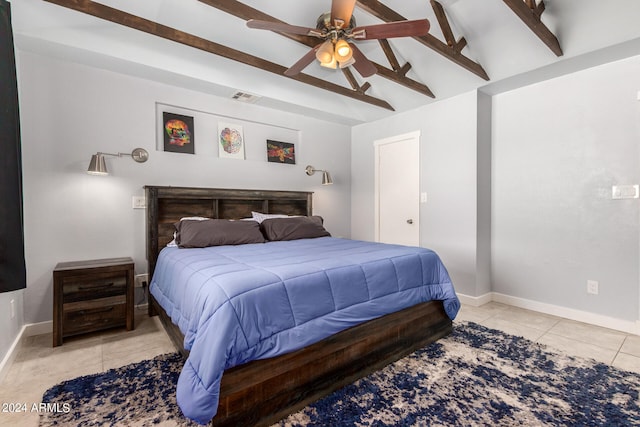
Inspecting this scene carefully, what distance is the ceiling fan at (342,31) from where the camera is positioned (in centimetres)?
198

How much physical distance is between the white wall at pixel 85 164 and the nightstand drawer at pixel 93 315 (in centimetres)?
49

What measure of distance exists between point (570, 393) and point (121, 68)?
4325 mm

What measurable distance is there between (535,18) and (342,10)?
5.20 ft

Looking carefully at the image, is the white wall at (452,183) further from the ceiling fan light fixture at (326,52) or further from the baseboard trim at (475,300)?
the ceiling fan light fixture at (326,52)

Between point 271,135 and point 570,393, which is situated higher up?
point 271,135

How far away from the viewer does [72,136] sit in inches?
112

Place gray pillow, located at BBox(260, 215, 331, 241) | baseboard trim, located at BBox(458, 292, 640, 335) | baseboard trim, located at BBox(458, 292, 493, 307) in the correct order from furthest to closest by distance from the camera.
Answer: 1. baseboard trim, located at BBox(458, 292, 493, 307)
2. gray pillow, located at BBox(260, 215, 331, 241)
3. baseboard trim, located at BBox(458, 292, 640, 335)

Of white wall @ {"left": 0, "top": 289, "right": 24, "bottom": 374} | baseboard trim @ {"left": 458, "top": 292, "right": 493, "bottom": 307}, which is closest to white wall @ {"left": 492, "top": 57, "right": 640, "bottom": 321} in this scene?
Answer: baseboard trim @ {"left": 458, "top": 292, "right": 493, "bottom": 307}

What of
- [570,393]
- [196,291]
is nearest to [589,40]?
[570,393]

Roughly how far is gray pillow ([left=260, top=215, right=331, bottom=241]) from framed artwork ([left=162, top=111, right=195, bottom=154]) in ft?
3.95

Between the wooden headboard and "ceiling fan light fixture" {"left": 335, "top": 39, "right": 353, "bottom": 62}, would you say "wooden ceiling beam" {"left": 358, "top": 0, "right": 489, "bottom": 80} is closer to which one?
"ceiling fan light fixture" {"left": 335, "top": 39, "right": 353, "bottom": 62}

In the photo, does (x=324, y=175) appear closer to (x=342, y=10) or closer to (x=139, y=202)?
(x=139, y=202)

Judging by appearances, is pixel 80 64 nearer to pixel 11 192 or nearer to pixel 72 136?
pixel 72 136

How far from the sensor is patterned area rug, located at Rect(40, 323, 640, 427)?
62.6 inches
